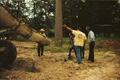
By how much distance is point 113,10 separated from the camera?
2595 cm

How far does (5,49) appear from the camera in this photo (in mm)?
4355

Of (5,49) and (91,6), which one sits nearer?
(5,49)

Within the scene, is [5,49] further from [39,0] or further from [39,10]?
[39,10]

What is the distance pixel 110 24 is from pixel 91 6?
5.90 m

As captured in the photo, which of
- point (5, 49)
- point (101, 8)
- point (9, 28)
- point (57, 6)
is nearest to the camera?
point (9, 28)

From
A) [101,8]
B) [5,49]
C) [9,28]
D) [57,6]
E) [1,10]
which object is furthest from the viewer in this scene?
[101,8]

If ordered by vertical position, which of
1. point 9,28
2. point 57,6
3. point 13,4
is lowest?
point 9,28

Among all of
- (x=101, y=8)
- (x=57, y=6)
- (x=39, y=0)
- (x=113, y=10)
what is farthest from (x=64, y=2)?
(x=57, y=6)

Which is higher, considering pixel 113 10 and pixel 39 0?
pixel 39 0

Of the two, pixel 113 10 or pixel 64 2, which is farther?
pixel 64 2

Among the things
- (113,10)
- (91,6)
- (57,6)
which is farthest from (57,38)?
(113,10)

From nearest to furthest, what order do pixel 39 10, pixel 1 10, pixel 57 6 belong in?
pixel 1 10, pixel 57 6, pixel 39 10

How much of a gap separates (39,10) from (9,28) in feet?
88.6

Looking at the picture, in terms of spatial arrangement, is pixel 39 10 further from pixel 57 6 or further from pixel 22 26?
pixel 22 26
